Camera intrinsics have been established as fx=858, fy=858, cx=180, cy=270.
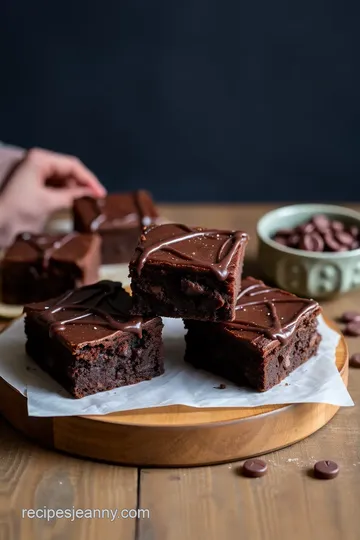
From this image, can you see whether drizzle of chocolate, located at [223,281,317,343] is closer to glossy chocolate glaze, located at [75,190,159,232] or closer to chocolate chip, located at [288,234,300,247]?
chocolate chip, located at [288,234,300,247]

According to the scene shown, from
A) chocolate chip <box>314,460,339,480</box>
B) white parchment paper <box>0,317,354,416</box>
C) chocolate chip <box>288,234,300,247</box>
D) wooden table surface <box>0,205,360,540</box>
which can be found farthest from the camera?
chocolate chip <box>288,234,300,247</box>

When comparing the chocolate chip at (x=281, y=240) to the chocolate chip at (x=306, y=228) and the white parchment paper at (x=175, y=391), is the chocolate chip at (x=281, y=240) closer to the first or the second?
the chocolate chip at (x=306, y=228)

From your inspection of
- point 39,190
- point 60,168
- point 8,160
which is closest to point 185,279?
point 39,190

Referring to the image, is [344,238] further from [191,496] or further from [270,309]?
[191,496]

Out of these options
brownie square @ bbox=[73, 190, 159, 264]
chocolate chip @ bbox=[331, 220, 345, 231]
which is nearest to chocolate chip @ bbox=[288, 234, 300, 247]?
chocolate chip @ bbox=[331, 220, 345, 231]

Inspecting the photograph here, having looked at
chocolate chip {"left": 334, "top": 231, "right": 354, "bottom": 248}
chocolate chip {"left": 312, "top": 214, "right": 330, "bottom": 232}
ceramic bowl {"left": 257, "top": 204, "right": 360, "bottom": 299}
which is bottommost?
ceramic bowl {"left": 257, "top": 204, "right": 360, "bottom": 299}

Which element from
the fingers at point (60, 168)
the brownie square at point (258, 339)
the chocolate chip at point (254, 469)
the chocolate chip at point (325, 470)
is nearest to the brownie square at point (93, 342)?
the brownie square at point (258, 339)
